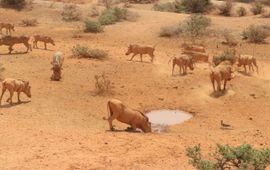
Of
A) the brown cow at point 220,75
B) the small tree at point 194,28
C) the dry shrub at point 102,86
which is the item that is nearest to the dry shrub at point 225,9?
the small tree at point 194,28

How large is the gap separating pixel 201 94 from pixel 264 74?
15.2ft

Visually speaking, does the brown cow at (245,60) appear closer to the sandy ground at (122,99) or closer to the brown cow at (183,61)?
the sandy ground at (122,99)

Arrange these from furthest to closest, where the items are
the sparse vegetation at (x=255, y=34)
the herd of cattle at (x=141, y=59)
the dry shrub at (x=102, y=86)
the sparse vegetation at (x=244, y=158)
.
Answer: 1. the sparse vegetation at (x=255, y=34)
2. the dry shrub at (x=102, y=86)
3. the herd of cattle at (x=141, y=59)
4. the sparse vegetation at (x=244, y=158)

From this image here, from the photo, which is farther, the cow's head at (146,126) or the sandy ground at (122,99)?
the cow's head at (146,126)

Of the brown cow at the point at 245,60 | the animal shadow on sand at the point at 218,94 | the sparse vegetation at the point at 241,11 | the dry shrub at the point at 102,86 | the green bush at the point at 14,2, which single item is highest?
the green bush at the point at 14,2

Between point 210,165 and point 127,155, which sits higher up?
point 210,165

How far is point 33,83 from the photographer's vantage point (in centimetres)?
1859

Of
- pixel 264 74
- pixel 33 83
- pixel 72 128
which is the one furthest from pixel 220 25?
pixel 72 128

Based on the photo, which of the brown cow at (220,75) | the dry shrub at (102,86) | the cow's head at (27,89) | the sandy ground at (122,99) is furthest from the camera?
the brown cow at (220,75)

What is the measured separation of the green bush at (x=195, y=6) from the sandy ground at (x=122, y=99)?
1122 cm

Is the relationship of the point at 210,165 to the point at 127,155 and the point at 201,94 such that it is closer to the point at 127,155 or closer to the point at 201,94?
the point at 127,155

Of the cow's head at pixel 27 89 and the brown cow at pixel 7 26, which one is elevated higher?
the brown cow at pixel 7 26

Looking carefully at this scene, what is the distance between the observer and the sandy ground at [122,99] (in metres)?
11.6

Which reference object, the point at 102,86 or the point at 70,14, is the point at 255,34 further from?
the point at 102,86
